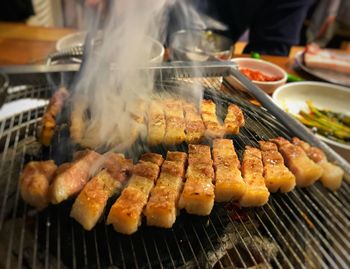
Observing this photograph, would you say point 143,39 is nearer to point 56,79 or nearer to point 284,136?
point 56,79

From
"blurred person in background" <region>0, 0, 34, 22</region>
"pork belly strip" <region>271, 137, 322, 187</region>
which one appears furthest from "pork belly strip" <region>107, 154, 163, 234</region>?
"blurred person in background" <region>0, 0, 34, 22</region>

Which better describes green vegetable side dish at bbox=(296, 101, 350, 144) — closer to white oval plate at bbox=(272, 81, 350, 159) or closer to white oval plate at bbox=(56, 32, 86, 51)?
white oval plate at bbox=(272, 81, 350, 159)

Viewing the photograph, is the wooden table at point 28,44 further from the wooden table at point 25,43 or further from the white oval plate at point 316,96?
the white oval plate at point 316,96

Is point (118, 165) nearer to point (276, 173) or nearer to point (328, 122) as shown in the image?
point (276, 173)

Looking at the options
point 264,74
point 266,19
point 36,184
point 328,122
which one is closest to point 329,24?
point 266,19

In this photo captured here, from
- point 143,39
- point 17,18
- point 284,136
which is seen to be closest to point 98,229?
point 284,136

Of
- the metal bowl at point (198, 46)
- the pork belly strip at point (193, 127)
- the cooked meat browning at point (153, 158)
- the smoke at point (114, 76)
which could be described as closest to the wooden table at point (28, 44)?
the metal bowl at point (198, 46)
